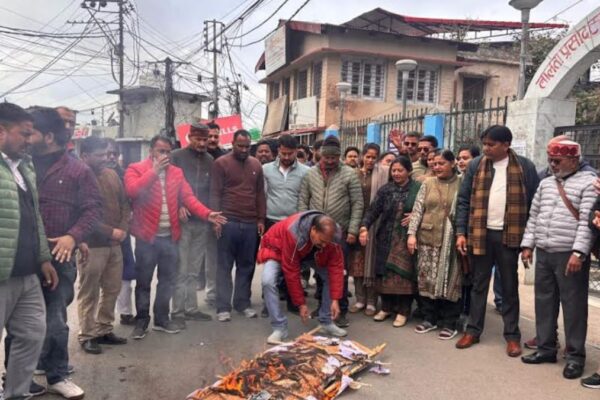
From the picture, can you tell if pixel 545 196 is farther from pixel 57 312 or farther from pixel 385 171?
pixel 57 312

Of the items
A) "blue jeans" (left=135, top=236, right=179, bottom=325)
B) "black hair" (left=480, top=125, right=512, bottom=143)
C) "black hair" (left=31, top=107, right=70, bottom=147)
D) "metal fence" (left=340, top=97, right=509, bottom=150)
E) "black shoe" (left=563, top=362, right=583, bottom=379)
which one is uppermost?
"metal fence" (left=340, top=97, right=509, bottom=150)

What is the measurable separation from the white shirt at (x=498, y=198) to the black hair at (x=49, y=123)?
3411mm

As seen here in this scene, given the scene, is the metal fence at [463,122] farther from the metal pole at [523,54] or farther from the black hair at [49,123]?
the black hair at [49,123]

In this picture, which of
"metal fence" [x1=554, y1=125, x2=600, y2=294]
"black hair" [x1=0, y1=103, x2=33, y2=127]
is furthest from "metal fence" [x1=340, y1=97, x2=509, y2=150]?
"black hair" [x1=0, y1=103, x2=33, y2=127]

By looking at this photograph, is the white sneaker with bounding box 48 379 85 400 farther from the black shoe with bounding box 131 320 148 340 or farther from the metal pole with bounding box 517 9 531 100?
the metal pole with bounding box 517 9 531 100

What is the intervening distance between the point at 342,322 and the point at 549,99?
3.87m

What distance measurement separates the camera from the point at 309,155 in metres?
9.58

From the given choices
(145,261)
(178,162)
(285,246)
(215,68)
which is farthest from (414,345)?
(215,68)

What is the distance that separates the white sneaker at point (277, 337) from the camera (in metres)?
4.32

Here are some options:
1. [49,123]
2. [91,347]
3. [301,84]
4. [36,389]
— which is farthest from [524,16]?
[301,84]

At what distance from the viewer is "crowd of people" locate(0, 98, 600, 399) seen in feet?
10.2

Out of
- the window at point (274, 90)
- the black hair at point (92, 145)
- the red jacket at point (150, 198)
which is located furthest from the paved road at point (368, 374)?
the window at point (274, 90)

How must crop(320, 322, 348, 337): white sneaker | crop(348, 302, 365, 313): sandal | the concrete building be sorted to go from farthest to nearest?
the concrete building, crop(348, 302, 365, 313): sandal, crop(320, 322, 348, 337): white sneaker

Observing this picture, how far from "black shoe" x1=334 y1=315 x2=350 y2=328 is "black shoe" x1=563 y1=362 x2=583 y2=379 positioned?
1.93m
